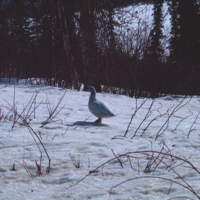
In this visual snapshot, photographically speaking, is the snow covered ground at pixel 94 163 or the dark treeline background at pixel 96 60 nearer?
the snow covered ground at pixel 94 163

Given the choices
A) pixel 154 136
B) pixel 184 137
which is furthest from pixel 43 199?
pixel 184 137

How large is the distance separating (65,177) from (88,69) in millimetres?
6481

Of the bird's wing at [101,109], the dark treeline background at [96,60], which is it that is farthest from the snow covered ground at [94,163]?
the dark treeline background at [96,60]

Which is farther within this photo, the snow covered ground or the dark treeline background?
the dark treeline background

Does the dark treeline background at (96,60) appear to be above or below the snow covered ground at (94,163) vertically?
above

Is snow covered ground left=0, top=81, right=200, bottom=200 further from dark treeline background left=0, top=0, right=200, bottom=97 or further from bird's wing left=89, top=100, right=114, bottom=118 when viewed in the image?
dark treeline background left=0, top=0, right=200, bottom=97

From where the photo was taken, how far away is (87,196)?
1402mm

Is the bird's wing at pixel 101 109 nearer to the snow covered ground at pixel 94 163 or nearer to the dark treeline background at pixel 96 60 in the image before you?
the snow covered ground at pixel 94 163

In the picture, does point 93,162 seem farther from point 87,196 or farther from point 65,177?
point 87,196

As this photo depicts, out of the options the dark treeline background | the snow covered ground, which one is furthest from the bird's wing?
the dark treeline background

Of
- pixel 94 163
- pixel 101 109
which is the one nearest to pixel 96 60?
pixel 101 109

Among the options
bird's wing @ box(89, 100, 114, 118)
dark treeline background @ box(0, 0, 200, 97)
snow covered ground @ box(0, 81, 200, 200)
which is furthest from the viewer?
dark treeline background @ box(0, 0, 200, 97)

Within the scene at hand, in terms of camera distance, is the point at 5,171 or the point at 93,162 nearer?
the point at 5,171

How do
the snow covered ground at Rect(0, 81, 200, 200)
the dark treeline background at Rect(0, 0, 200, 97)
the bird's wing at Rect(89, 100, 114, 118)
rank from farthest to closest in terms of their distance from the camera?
the dark treeline background at Rect(0, 0, 200, 97) → the bird's wing at Rect(89, 100, 114, 118) → the snow covered ground at Rect(0, 81, 200, 200)
